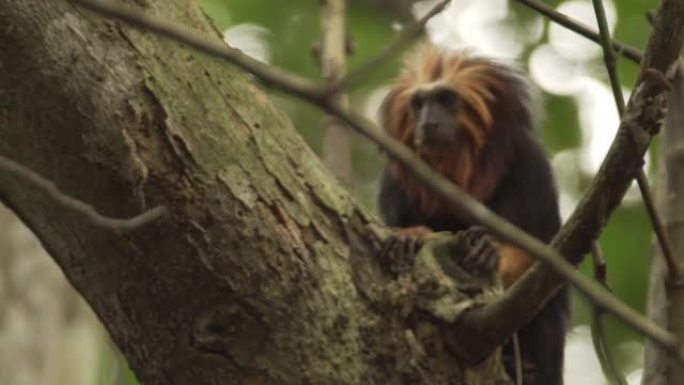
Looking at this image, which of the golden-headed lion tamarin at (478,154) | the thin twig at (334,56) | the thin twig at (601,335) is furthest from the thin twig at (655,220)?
the golden-headed lion tamarin at (478,154)

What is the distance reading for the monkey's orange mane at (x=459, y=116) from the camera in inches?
221

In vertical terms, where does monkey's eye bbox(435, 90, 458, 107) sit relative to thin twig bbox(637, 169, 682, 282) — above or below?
above

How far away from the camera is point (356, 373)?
3.35 metres

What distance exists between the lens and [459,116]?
5.73 meters

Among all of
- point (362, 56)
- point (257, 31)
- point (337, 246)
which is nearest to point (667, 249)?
point (337, 246)

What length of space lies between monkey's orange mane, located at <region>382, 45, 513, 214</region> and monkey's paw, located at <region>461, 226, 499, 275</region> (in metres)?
1.64

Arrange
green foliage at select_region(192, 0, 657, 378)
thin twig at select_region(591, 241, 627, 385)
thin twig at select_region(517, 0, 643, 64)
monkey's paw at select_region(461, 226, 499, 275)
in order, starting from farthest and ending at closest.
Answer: green foliage at select_region(192, 0, 657, 378), thin twig at select_region(517, 0, 643, 64), monkey's paw at select_region(461, 226, 499, 275), thin twig at select_region(591, 241, 627, 385)

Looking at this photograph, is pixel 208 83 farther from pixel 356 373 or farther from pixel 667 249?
pixel 667 249

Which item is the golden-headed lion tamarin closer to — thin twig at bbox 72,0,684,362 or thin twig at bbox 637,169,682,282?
thin twig at bbox 637,169,682,282

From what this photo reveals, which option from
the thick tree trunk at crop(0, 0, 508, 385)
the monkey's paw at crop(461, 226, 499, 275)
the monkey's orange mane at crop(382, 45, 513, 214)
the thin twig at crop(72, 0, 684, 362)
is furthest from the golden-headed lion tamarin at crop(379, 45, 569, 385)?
the thin twig at crop(72, 0, 684, 362)

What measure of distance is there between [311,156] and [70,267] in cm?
63

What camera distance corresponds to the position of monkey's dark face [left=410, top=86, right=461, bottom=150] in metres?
5.50

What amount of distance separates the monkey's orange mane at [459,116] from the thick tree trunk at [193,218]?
2112 mm

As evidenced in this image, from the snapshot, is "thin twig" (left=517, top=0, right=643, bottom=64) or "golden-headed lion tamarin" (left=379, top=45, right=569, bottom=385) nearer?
"thin twig" (left=517, top=0, right=643, bottom=64)
